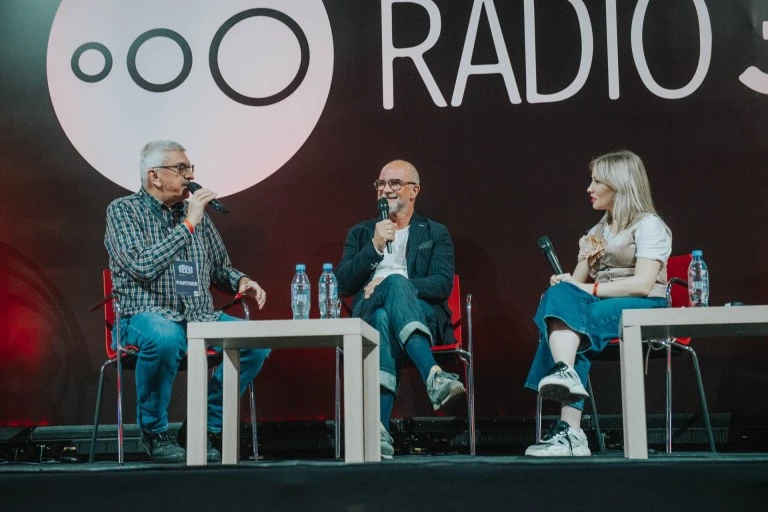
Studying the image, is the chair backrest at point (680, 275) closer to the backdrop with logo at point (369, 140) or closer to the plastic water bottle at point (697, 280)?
the plastic water bottle at point (697, 280)

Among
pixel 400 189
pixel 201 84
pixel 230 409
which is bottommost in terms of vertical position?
pixel 230 409

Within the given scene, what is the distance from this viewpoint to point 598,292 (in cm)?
362

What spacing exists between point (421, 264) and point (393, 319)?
0.52 m

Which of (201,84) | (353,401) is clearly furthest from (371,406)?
(201,84)

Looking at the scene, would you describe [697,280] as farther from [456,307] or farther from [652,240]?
[456,307]

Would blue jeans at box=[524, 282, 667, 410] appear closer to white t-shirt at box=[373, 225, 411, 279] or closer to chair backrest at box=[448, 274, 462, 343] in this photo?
chair backrest at box=[448, 274, 462, 343]

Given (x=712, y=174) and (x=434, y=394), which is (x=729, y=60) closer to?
(x=712, y=174)

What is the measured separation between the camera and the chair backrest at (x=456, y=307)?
14.0 ft

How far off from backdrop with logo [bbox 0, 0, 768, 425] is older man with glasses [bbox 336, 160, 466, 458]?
1.05 feet

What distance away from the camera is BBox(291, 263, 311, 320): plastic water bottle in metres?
3.87

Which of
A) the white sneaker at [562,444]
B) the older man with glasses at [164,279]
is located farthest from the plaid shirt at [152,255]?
the white sneaker at [562,444]

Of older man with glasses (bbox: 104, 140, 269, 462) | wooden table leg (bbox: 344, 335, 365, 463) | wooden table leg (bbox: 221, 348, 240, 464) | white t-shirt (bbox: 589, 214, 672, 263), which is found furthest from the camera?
older man with glasses (bbox: 104, 140, 269, 462)

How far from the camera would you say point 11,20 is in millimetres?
4918

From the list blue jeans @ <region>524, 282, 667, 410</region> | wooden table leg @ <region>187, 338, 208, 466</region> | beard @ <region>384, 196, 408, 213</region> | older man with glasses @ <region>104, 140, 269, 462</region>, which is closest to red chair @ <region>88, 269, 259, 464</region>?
older man with glasses @ <region>104, 140, 269, 462</region>
